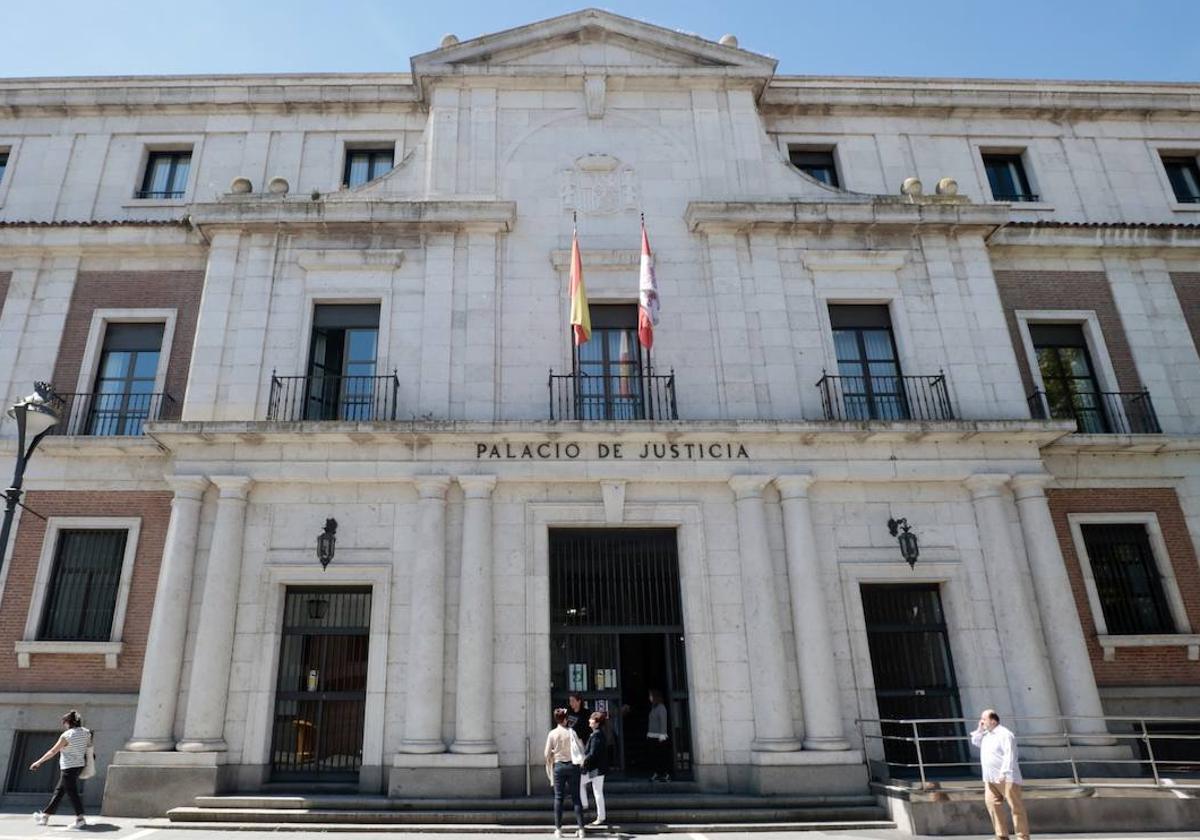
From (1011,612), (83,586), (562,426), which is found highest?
(562,426)

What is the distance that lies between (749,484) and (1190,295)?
A: 38.8ft

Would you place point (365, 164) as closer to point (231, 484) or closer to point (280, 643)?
point (231, 484)

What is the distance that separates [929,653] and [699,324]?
707cm

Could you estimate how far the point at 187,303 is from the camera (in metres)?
15.4

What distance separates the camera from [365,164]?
1744cm

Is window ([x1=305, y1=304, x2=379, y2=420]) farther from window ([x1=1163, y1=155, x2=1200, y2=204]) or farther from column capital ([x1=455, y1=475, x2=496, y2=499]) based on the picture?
window ([x1=1163, y1=155, x2=1200, y2=204])

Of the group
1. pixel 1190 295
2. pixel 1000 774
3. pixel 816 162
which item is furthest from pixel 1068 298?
pixel 1000 774

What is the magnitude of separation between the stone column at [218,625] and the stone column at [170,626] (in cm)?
28

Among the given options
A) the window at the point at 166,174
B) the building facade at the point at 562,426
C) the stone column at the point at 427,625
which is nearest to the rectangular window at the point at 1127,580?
the building facade at the point at 562,426

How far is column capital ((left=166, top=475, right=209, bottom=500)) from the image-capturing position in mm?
12398

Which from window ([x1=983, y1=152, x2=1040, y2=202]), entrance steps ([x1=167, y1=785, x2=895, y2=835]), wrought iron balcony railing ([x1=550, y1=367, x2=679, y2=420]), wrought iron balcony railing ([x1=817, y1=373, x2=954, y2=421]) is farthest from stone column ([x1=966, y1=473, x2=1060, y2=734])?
window ([x1=983, y1=152, x2=1040, y2=202])

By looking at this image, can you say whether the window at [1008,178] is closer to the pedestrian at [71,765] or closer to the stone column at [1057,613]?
the stone column at [1057,613]

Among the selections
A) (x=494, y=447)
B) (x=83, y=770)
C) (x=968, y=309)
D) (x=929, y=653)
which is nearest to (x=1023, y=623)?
(x=929, y=653)

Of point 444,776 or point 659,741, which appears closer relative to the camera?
point 444,776
